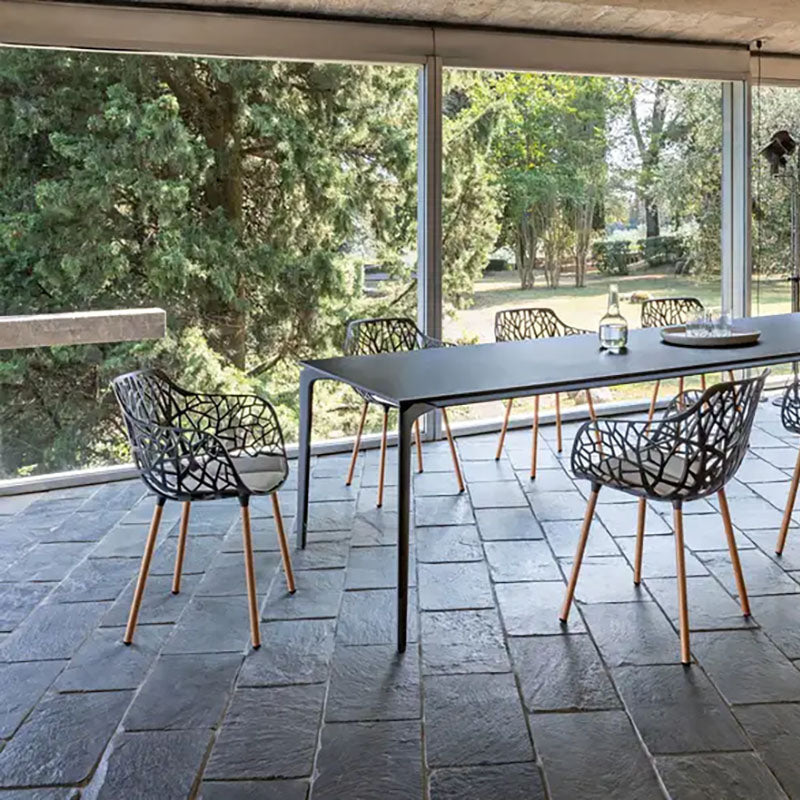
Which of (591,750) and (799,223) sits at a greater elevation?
(799,223)

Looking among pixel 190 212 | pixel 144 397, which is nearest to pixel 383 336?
pixel 190 212

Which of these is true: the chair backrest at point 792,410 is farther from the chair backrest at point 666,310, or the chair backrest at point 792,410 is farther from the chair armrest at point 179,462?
the chair armrest at point 179,462

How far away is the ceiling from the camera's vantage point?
438cm

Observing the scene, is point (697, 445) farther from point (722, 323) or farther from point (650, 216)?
point (650, 216)

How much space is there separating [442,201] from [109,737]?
3.52 metres

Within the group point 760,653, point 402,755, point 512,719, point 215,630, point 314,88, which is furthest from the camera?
point 314,88

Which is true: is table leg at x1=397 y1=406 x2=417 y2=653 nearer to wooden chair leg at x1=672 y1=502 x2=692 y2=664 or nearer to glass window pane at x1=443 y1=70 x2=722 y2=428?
wooden chair leg at x1=672 y1=502 x2=692 y2=664

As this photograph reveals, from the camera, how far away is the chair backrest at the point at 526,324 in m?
4.57

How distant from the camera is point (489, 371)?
9.55 feet

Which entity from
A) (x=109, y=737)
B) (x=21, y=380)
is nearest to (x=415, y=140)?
(x=21, y=380)

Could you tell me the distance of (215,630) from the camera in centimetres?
277

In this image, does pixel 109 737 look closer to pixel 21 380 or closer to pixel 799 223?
pixel 21 380

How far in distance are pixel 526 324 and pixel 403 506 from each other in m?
2.28

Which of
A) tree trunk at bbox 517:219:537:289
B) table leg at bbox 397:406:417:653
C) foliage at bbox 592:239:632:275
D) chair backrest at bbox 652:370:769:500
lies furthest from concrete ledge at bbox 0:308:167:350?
chair backrest at bbox 652:370:769:500
